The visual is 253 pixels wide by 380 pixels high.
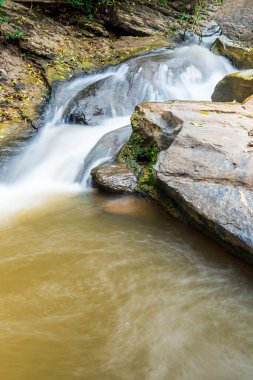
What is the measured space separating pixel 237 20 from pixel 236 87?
5869mm


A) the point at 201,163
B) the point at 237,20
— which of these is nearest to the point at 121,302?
the point at 201,163

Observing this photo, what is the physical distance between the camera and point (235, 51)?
10.6 m

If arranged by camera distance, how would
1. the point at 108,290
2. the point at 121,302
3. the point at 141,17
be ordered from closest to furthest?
1. the point at 121,302
2. the point at 108,290
3. the point at 141,17

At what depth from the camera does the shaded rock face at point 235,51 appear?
10204 mm

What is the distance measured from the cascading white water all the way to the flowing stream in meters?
0.07

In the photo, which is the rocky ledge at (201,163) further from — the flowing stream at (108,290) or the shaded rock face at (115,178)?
the flowing stream at (108,290)

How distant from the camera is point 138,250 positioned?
13.2ft

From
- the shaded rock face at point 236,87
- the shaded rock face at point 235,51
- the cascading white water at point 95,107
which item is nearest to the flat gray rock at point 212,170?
the cascading white water at point 95,107

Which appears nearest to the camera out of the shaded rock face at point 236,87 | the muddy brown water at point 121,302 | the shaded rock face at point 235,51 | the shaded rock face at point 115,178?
the muddy brown water at point 121,302

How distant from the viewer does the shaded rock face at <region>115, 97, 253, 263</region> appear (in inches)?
141

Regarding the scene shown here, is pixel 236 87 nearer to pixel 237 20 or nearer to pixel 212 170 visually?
pixel 212 170

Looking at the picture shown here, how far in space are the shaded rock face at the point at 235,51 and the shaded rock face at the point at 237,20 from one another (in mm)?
450

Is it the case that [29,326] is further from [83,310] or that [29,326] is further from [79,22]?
[79,22]

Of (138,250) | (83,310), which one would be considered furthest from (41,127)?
(83,310)
